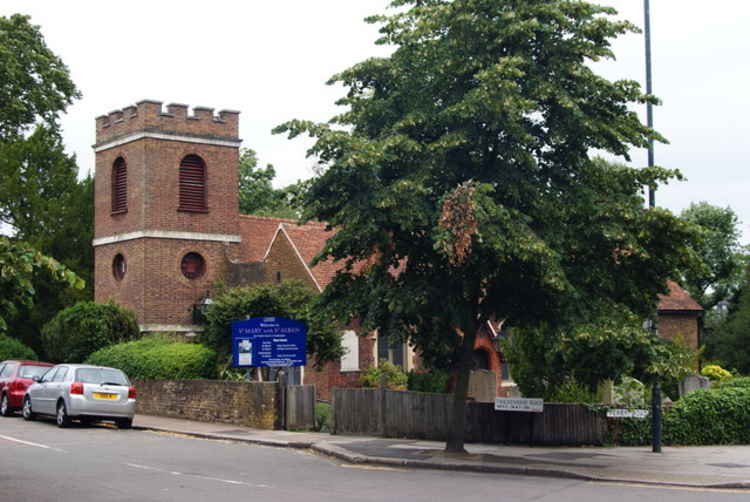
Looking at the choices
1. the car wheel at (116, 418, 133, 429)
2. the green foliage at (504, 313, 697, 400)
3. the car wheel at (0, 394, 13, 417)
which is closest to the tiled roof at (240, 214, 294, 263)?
the car wheel at (0, 394, 13, 417)

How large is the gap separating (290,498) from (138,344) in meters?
21.4

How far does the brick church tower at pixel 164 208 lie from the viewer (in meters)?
39.2

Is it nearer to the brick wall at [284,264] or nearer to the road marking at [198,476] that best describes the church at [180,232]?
the brick wall at [284,264]

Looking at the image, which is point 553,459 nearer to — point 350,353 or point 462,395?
point 462,395

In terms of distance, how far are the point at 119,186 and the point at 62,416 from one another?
56.5 ft

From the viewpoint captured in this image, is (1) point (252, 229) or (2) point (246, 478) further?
(1) point (252, 229)

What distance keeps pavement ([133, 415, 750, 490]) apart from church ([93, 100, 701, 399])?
14497 millimetres

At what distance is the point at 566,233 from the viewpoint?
18.2 metres

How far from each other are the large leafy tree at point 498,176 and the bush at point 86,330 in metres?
18.4

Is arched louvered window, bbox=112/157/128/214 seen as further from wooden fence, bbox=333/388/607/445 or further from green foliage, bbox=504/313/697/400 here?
green foliage, bbox=504/313/697/400

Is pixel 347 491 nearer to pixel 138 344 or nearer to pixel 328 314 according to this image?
pixel 328 314

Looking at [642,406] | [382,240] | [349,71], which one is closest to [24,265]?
[382,240]

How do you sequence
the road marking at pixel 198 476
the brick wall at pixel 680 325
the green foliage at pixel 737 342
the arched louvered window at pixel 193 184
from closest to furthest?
the road marking at pixel 198 476 → the arched louvered window at pixel 193 184 → the brick wall at pixel 680 325 → the green foliage at pixel 737 342

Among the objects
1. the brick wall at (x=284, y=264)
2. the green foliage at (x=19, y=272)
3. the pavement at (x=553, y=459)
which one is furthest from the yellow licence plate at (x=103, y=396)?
the brick wall at (x=284, y=264)
